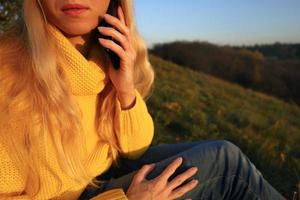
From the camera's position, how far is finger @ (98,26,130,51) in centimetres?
223

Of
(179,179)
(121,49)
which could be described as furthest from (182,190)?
(121,49)

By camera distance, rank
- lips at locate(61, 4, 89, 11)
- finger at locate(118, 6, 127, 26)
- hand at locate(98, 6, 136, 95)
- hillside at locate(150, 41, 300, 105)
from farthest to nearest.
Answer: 1. hillside at locate(150, 41, 300, 105)
2. finger at locate(118, 6, 127, 26)
3. hand at locate(98, 6, 136, 95)
4. lips at locate(61, 4, 89, 11)

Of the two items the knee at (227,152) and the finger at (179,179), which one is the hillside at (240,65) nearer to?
the knee at (227,152)

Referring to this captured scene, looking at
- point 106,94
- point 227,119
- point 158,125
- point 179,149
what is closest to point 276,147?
point 158,125

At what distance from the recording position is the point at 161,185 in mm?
2143

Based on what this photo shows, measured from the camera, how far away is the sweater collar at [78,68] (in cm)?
218

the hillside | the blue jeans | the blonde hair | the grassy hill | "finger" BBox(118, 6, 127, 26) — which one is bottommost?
the hillside

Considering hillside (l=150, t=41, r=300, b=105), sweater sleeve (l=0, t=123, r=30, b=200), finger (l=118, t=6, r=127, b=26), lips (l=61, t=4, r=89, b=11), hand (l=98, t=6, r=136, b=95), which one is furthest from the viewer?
hillside (l=150, t=41, r=300, b=105)

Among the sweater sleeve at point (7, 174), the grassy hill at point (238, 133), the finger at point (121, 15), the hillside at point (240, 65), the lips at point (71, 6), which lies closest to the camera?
the sweater sleeve at point (7, 174)

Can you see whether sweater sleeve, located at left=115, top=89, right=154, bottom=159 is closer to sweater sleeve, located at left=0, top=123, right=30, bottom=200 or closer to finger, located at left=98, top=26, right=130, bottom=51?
finger, located at left=98, top=26, right=130, bottom=51

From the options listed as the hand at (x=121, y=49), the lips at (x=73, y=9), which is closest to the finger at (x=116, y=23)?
the hand at (x=121, y=49)

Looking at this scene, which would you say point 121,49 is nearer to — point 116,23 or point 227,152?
point 116,23

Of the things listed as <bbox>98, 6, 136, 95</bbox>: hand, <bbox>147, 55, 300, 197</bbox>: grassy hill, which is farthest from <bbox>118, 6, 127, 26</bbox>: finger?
<bbox>147, 55, 300, 197</bbox>: grassy hill

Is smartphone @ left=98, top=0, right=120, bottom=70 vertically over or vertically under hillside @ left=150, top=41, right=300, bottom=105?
over
